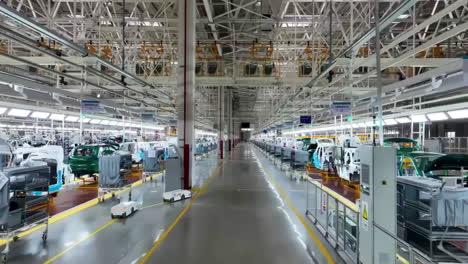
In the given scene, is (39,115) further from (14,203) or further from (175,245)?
(175,245)

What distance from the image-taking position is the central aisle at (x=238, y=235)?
14.2 feet

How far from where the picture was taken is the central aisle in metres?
4.32

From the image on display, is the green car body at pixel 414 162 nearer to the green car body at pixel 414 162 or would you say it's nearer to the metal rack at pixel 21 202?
the green car body at pixel 414 162

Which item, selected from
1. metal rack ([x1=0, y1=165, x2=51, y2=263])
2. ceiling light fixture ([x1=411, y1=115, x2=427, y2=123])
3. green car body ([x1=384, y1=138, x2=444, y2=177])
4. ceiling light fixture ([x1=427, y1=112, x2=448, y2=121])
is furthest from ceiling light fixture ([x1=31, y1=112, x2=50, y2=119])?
ceiling light fixture ([x1=427, y1=112, x2=448, y2=121])

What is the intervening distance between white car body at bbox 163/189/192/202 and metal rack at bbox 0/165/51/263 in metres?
3.32

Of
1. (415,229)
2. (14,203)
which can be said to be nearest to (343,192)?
(415,229)

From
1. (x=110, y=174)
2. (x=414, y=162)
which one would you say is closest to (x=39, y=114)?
(x=110, y=174)

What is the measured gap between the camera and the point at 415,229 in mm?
3924

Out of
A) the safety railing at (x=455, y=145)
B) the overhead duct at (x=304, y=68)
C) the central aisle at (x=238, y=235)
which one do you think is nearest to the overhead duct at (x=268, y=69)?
the overhead duct at (x=304, y=68)

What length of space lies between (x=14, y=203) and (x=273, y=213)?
5.34 metres

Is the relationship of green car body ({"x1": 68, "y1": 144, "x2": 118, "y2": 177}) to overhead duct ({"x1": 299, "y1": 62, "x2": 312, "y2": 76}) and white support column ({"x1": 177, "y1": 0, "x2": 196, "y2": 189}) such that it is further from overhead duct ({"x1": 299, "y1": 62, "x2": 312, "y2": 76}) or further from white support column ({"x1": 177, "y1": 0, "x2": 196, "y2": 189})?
overhead duct ({"x1": 299, "y1": 62, "x2": 312, "y2": 76})

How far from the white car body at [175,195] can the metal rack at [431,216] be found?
583 cm

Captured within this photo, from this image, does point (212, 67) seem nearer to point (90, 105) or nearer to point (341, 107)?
point (90, 105)

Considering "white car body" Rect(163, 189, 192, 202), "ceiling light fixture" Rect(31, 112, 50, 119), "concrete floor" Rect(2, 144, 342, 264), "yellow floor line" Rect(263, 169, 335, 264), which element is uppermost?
"ceiling light fixture" Rect(31, 112, 50, 119)
